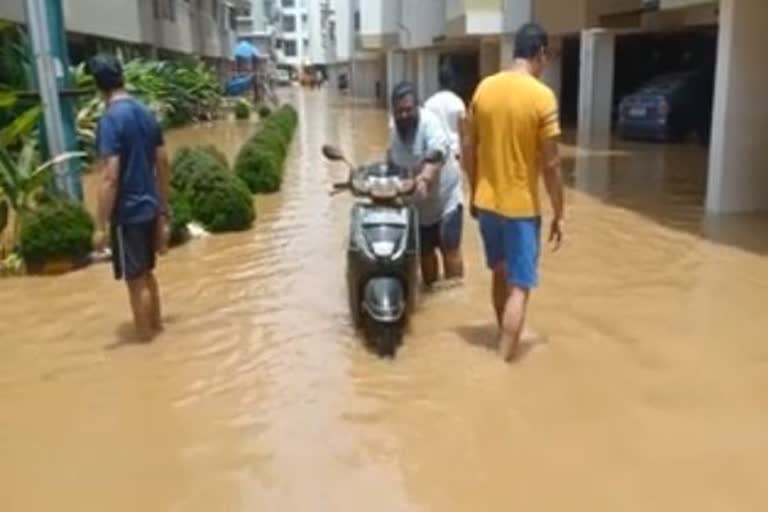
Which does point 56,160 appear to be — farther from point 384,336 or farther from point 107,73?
point 384,336

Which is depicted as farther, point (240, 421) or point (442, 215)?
point (442, 215)

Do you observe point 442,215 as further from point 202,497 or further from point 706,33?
point 706,33

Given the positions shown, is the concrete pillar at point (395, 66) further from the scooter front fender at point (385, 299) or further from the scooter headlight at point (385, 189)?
the scooter front fender at point (385, 299)

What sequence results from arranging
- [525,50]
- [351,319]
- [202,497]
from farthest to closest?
[351,319] < [525,50] < [202,497]

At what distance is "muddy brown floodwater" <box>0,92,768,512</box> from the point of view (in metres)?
4.20

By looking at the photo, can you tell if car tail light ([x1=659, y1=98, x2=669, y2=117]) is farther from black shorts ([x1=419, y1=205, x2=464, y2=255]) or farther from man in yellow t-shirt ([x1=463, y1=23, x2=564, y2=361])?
man in yellow t-shirt ([x1=463, y1=23, x2=564, y2=361])

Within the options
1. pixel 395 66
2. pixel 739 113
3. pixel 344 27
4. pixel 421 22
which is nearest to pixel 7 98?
pixel 739 113

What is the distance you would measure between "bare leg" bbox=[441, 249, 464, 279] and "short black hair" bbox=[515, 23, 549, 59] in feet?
6.91

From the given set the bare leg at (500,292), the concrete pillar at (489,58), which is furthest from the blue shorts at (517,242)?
the concrete pillar at (489,58)

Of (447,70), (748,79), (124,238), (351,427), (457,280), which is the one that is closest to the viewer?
(351,427)

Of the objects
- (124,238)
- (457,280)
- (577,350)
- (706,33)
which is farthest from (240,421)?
(706,33)

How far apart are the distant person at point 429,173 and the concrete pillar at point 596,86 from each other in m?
12.8

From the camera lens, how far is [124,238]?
5.88m

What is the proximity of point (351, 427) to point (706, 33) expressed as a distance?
19.3m
